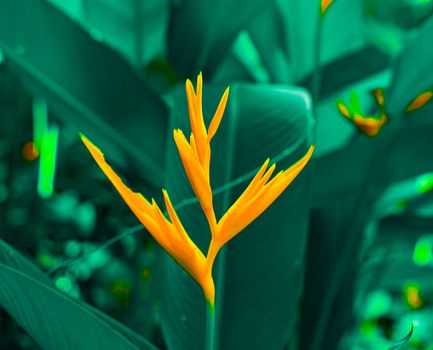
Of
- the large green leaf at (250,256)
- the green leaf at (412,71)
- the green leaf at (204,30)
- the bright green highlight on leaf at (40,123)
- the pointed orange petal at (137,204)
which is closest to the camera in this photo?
the pointed orange petal at (137,204)

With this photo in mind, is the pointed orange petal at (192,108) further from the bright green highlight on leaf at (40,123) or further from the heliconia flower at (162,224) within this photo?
the bright green highlight on leaf at (40,123)

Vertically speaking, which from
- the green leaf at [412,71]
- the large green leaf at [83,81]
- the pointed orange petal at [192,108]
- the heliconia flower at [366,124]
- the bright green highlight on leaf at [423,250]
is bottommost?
the bright green highlight on leaf at [423,250]

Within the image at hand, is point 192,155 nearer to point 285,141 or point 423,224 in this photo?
point 285,141

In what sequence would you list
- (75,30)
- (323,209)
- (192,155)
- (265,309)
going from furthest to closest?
(323,209) → (75,30) → (265,309) → (192,155)

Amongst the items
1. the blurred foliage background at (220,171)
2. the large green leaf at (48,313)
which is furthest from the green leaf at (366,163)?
the large green leaf at (48,313)

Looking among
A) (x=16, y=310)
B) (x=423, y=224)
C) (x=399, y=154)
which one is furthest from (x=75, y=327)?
(x=423, y=224)

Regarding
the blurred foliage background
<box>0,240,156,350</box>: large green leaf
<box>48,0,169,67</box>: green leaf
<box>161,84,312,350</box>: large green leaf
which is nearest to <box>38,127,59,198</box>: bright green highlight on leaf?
the blurred foliage background

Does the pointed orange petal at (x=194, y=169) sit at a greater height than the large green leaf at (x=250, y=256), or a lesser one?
greater
